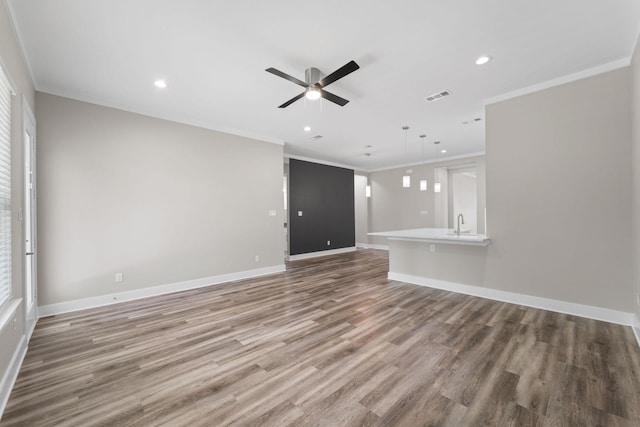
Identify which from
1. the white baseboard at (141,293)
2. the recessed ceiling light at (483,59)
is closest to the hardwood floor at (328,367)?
the white baseboard at (141,293)

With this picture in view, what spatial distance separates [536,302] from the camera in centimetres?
351

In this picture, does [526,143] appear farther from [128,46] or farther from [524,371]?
[128,46]

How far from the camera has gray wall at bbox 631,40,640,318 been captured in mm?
2605

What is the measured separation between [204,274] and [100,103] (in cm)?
301

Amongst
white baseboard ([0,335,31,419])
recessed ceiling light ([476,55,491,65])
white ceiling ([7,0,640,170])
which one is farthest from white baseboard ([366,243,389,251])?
white baseboard ([0,335,31,419])

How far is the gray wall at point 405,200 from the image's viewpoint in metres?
7.68

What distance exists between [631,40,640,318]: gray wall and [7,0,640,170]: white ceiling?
0.27 meters

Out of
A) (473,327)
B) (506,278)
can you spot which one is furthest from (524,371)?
(506,278)

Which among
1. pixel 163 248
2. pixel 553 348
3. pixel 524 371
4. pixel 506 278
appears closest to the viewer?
pixel 524 371

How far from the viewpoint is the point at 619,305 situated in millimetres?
3002

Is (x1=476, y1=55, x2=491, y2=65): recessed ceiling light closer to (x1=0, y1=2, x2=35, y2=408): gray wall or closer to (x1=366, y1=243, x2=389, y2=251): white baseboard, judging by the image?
(x1=0, y1=2, x2=35, y2=408): gray wall

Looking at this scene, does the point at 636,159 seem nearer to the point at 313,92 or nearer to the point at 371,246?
the point at 313,92

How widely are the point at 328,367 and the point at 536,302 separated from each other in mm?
3030

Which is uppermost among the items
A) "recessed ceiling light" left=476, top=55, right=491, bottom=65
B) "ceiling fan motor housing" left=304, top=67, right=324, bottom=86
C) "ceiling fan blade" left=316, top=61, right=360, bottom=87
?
"recessed ceiling light" left=476, top=55, right=491, bottom=65
